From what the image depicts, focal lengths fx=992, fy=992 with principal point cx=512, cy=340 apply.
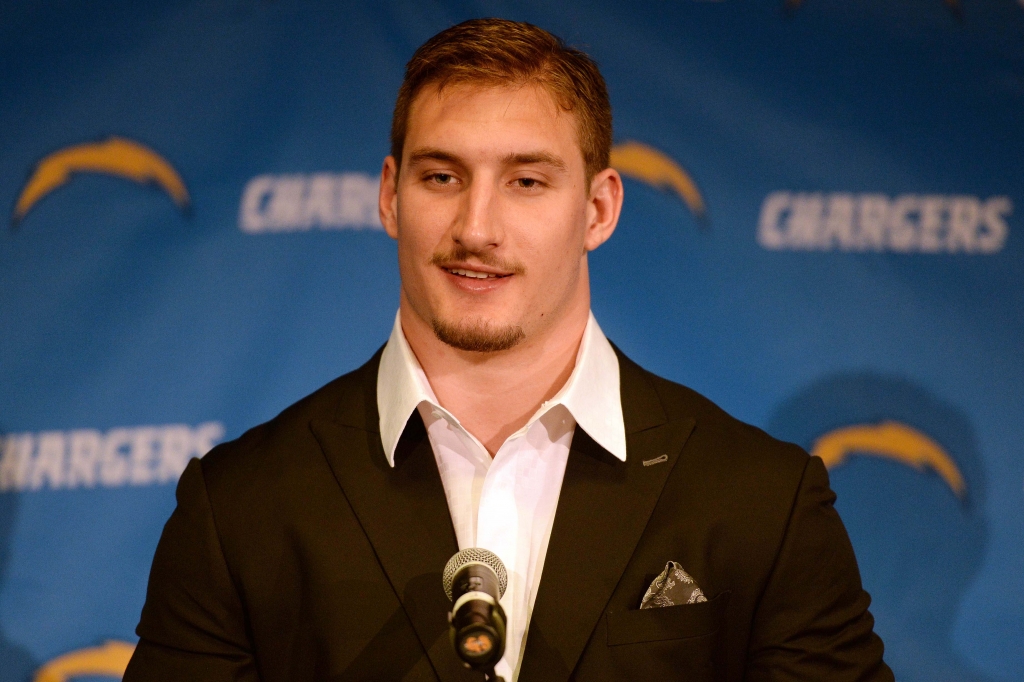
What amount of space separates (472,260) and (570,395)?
36 cm

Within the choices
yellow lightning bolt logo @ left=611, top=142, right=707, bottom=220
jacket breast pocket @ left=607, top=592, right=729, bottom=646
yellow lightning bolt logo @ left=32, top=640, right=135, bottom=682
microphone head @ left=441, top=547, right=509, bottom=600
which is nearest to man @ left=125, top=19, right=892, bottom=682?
jacket breast pocket @ left=607, top=592, right=729, bottom=646

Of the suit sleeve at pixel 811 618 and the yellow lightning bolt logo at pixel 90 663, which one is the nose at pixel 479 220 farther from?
the yellow lightning bolt logo at pixel 90 663

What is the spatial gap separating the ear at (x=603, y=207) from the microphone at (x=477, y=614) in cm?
96

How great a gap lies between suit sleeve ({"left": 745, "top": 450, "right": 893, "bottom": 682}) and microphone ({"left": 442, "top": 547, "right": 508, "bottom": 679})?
82 cm

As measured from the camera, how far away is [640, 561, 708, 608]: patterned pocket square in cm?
192

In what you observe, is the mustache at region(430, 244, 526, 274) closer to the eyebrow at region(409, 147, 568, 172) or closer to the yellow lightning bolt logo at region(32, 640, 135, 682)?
the eyebrow at region(409, 147, 568, 172)

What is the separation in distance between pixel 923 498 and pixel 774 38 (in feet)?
4.72

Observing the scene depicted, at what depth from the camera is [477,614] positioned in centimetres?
128

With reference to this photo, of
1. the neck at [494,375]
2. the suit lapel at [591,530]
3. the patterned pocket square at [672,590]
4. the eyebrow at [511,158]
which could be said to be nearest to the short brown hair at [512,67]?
the eyebrow at [511,158]

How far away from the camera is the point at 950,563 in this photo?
2.93 metres

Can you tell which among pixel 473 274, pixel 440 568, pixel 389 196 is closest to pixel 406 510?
pixel 440 568

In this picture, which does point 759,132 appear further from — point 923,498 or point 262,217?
point 262,217

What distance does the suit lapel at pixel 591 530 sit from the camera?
186 centimetres

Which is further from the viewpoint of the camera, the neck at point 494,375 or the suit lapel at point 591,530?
the neck at point 494,375
